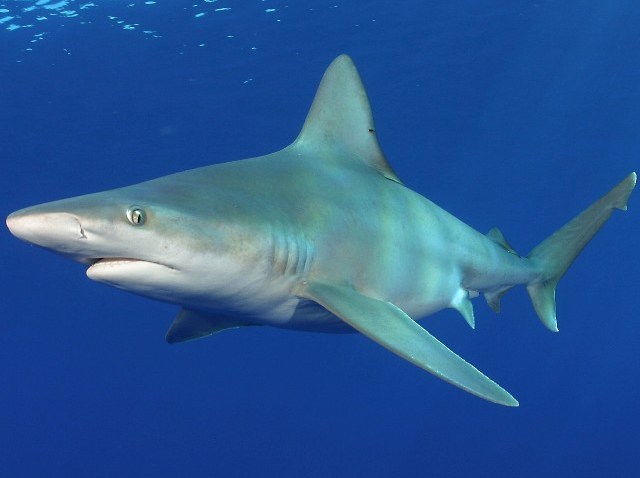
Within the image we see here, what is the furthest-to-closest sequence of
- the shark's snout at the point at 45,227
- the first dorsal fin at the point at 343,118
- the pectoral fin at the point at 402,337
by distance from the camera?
the first dorsal fin at the point at 343,118
the pectoral fin at the point at 402,337
the shark's snout at the point at 45,227

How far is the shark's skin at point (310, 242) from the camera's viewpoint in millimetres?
2885

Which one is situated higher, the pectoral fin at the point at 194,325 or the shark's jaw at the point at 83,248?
the shark's jaw at the point at 83,248

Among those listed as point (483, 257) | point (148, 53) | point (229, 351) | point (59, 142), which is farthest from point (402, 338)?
point (229, 351)

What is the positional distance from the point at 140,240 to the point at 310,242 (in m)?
1.24

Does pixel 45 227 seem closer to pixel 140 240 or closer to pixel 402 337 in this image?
pixel 140 240

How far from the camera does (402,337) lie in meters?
3.23

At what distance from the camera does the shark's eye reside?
2791 millimetres

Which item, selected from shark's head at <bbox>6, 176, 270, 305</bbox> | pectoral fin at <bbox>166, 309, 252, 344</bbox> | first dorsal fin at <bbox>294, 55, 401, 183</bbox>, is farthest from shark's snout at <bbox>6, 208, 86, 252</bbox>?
first dorsal fin at <bbox>294, 55, 401, 183</bbox>

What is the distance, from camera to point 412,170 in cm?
2838

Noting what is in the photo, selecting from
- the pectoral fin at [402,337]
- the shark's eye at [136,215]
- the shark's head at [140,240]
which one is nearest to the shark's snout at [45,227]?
the shark's head at [140,240]

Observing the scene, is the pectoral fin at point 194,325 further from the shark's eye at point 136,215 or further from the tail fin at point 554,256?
the tail fin at point 554,256

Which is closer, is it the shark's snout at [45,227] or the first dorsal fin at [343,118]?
the shark's snout at [45,227]

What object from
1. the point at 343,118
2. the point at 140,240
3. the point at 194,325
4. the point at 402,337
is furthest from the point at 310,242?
the point at 194,325

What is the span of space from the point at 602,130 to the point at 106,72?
1844 cm
